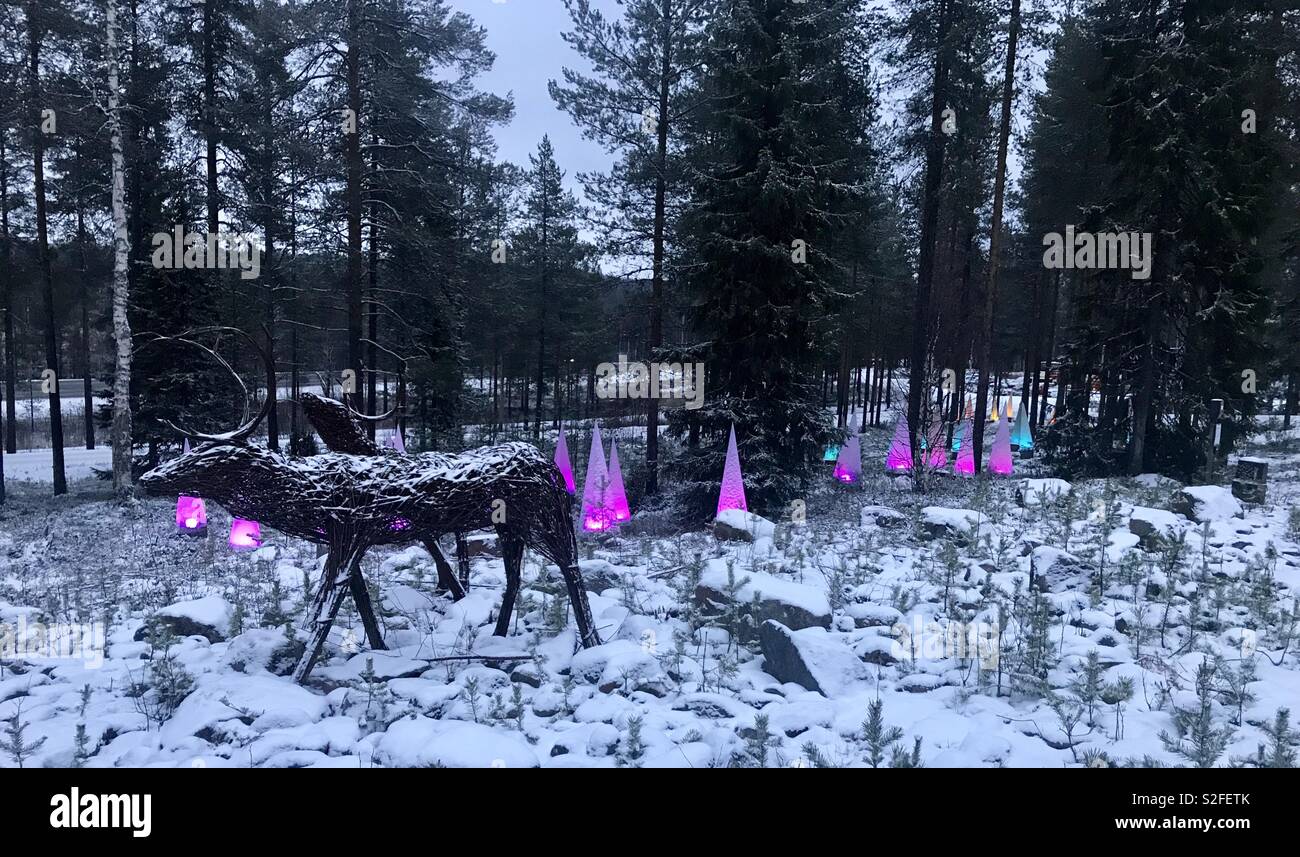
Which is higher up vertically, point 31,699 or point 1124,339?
point 1124,339

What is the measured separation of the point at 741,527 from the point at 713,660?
12.7 ft

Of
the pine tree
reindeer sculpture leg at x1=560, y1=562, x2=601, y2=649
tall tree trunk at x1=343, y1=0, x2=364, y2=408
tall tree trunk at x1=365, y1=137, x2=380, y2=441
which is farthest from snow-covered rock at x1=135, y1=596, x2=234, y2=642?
the pine tree

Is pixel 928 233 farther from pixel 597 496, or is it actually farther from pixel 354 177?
pixel 354 177

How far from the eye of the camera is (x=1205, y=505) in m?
9.16

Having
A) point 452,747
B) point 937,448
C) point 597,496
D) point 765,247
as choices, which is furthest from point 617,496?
point 937,448

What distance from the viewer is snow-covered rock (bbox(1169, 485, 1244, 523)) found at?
8984 mm

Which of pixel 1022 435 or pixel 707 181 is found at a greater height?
pixel 707 181

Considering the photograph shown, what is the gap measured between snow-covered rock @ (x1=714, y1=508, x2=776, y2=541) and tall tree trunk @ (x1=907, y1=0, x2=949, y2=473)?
7.31 metres

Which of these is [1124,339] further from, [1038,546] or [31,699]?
[31,699]

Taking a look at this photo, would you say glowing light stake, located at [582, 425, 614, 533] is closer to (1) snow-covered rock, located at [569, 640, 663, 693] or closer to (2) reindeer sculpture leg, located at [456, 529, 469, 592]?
(2) reindeer sculpture leg, located at [456, 529, 469, 592]
